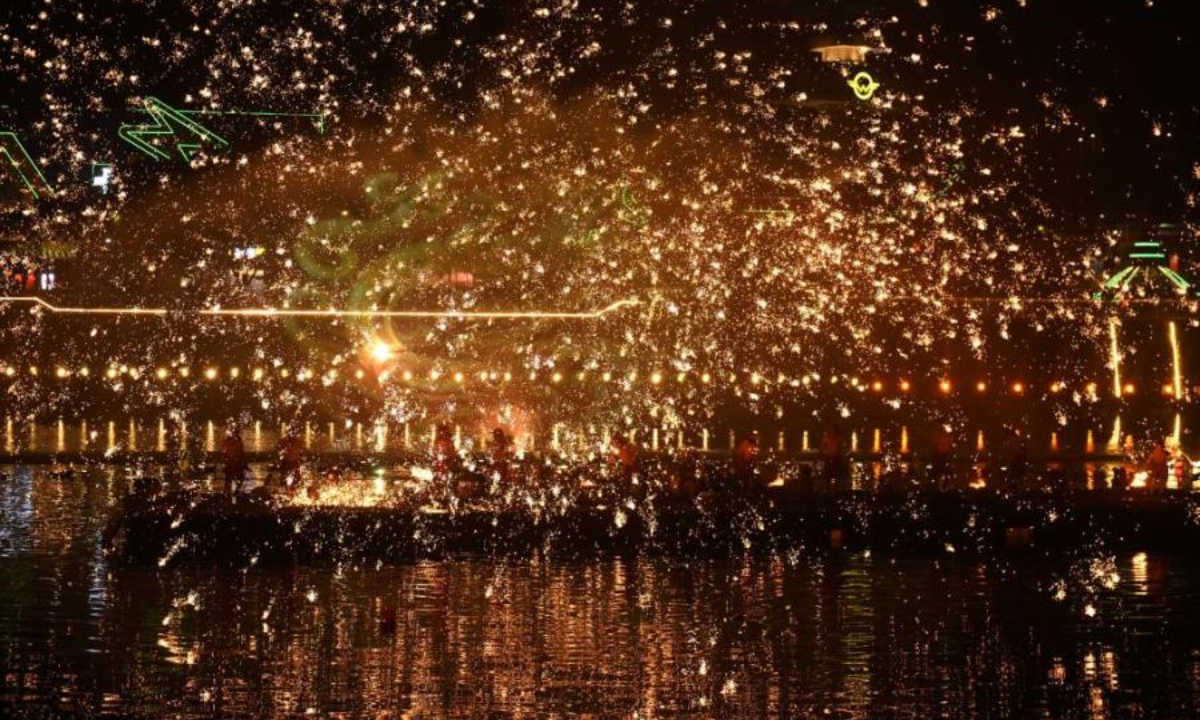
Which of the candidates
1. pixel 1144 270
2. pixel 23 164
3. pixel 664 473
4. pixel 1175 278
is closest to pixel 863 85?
pixel 1144 270

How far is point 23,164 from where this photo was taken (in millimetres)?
57281

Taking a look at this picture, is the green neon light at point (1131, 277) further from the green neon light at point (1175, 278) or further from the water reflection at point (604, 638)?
the water reflection at point (604, 638)

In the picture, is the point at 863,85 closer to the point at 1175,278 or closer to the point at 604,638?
the point at 1175,278

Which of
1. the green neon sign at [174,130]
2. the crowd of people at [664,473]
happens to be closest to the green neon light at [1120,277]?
the green neon sign at [174,130]

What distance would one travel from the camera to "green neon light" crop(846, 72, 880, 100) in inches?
3595

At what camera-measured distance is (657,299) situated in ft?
183

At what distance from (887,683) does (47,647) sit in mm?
6993

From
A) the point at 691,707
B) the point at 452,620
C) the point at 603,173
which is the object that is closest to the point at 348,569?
the point at 452,620

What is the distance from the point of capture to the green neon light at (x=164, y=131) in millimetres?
46750

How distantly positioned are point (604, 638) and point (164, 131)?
3768cm

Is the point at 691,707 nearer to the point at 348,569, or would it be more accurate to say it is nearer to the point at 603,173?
the point at 348,569

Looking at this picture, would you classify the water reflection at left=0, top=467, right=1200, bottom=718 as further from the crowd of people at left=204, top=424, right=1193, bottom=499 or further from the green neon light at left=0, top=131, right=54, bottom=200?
the green neon light at left=0, top=131, right=54, bottom=200

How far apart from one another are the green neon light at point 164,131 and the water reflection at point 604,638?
2802 centimetres

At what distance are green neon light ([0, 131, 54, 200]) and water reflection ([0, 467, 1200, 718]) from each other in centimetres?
3467
